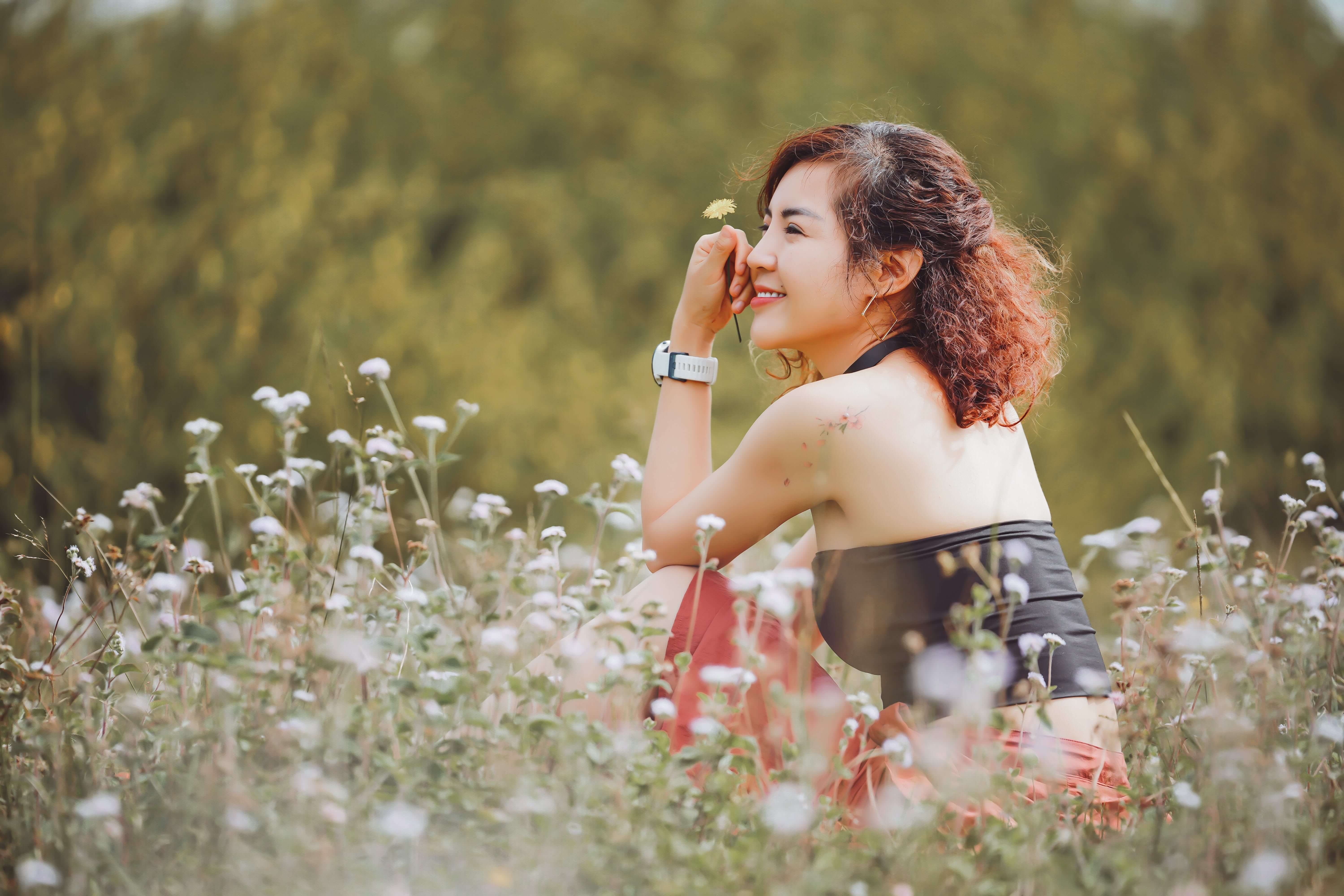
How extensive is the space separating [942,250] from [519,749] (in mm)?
1244

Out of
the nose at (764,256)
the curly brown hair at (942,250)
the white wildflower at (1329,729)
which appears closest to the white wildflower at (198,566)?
the nose at (764,256)

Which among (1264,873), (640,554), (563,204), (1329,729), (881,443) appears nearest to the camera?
(1264,873)

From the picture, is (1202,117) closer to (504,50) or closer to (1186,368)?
(1186,368)

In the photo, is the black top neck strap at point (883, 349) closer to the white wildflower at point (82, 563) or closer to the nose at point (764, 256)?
the nose at point (764, 256)

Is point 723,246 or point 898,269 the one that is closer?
point 898,269

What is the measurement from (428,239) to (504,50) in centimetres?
82

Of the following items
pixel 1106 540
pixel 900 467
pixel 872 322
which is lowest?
pixel 1106 540

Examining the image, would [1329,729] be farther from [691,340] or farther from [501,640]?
[691,340]

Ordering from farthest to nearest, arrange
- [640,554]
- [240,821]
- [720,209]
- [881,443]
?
[720,209] < [881,443] < [640,554] < [240,821]

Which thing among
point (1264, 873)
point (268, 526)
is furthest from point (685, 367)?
point (1264, 873)

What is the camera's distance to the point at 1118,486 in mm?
4441

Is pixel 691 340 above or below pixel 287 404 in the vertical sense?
above

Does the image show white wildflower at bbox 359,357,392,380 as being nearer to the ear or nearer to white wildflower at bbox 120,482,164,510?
white wildflower at bbox 120,482,164,510

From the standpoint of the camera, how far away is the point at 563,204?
13.9 ft
